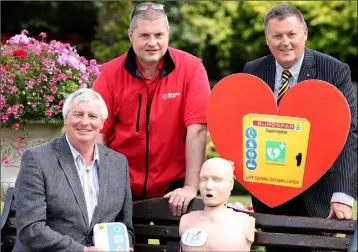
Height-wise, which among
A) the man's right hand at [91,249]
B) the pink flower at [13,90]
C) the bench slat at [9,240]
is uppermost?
the pink flower at [13,90]

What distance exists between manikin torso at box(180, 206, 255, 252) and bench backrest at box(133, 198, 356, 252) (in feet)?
0.73

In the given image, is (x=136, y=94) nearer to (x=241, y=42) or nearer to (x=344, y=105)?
(x=344, y=105)

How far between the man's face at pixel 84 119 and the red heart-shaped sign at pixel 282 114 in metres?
0.63

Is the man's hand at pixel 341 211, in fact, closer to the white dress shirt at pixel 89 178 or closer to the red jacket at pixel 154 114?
the red jacket at pixel 154 114

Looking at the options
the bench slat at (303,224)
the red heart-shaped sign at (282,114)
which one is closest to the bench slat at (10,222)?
the red heart-shaped sign at (282,114)

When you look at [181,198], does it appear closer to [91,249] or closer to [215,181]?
[215,181]

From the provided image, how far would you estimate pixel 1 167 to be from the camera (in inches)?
232

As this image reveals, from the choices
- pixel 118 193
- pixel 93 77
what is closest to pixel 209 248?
pixel 118 193

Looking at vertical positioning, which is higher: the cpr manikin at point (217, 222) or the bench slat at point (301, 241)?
the cpr manikin at point (217, 222)

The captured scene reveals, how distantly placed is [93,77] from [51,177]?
1.77 meters

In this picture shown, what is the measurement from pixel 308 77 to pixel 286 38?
0.25 m

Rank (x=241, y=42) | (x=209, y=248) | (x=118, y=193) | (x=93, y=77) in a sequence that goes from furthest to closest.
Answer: (x=241, y=42), (x=93, y=77), (x=118, y=193), (x=209, y=248)

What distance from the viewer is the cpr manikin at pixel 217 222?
3.89 m

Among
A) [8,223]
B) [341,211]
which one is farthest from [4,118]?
[341,211]
